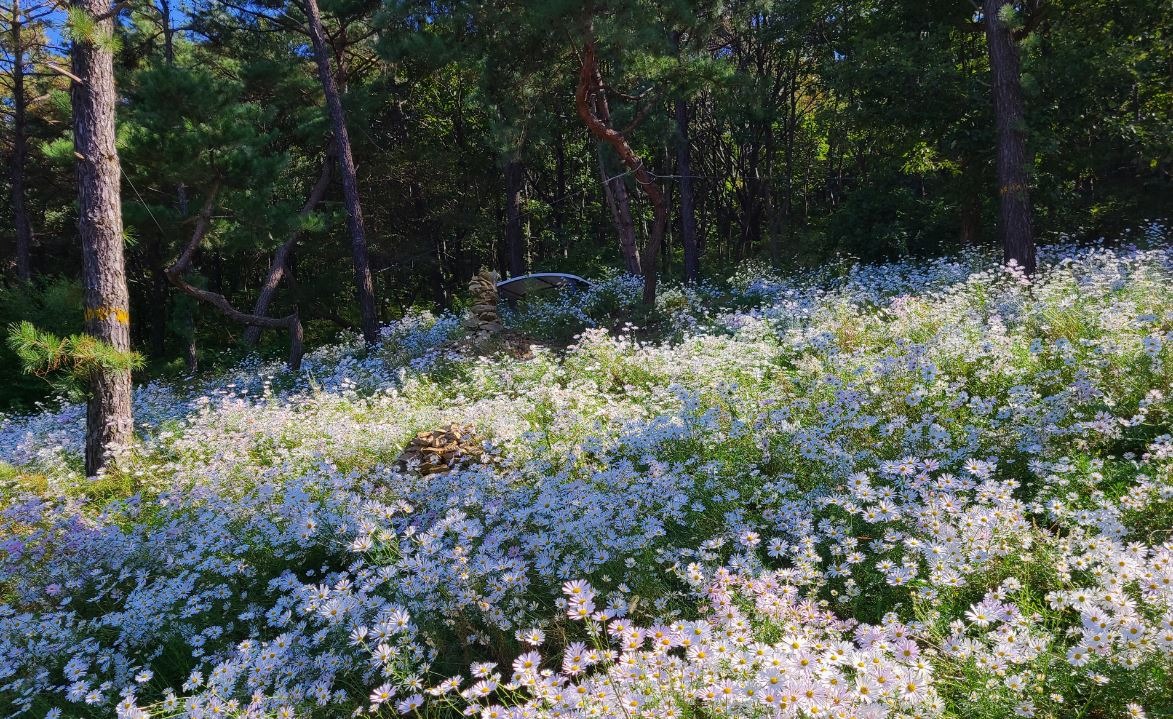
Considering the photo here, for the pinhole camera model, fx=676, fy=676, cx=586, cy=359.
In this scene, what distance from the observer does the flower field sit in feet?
6.79

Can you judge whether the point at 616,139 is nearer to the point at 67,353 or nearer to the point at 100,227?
the point at 100,227

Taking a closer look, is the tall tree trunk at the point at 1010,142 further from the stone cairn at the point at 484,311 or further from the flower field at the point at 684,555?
the stone cairn at the point at 484,311

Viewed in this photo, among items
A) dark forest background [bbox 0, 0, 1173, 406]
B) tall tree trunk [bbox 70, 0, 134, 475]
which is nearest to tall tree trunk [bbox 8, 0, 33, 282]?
dark forest background [bbox 0, 0, 1173, 406]

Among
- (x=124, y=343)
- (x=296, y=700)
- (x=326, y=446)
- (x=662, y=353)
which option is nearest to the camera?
(x=296, y=700)

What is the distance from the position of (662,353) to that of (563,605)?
509 cm

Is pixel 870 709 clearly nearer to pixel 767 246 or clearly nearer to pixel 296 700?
pixel 296 700

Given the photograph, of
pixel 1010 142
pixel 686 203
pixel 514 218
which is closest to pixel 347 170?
pixel 514 218

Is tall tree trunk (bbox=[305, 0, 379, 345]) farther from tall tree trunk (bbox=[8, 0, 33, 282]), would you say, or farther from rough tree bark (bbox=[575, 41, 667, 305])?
tall tree trunk (bbox=[8, 0, 33, 282])

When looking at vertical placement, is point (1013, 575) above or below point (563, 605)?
above

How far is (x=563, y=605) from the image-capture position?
2.79 meters

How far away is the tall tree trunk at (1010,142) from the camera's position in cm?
1029

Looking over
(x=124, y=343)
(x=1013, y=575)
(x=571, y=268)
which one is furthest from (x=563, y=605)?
(x=571, y=268)

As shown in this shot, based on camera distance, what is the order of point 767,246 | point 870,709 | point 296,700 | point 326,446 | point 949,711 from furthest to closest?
point 767,246 → point 326,446 → point 296,700 → point 949,711 → point 870,709

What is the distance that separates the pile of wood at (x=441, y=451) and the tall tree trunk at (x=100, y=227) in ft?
10.9
